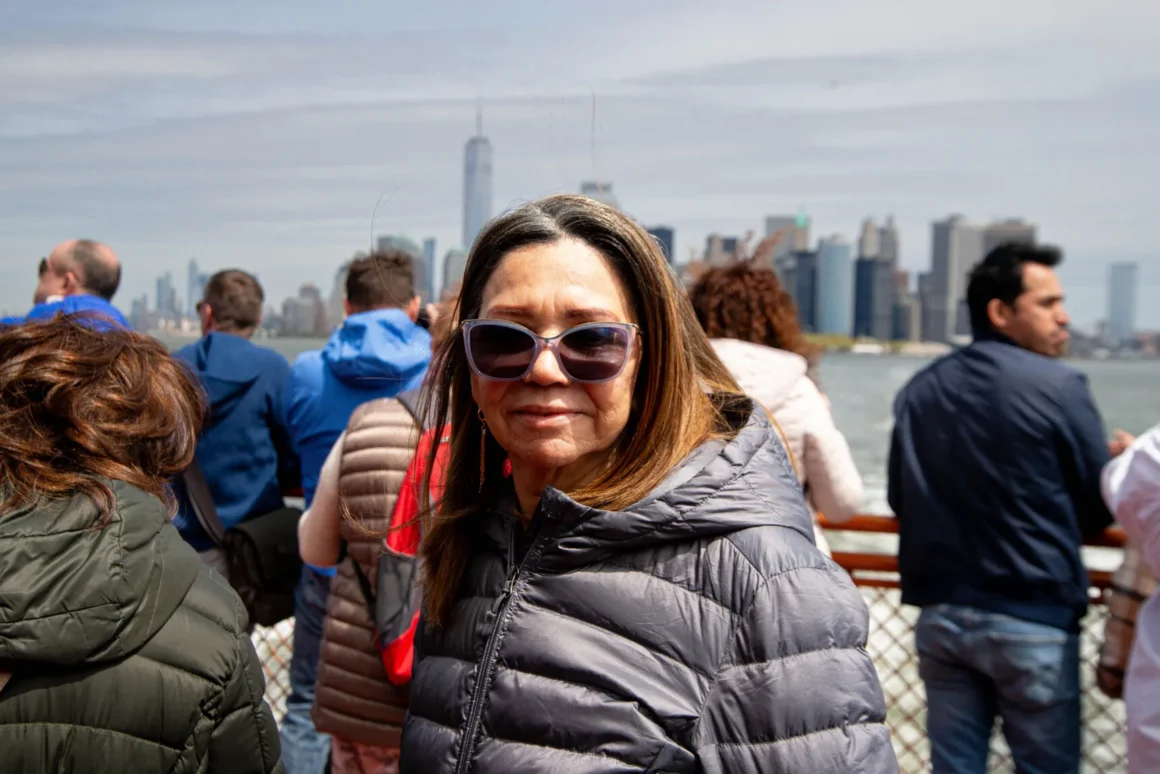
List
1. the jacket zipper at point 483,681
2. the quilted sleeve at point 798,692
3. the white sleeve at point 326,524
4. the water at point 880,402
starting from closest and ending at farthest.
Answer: the quilted sleeve at point 798,692
the jacket zipper at point 483,681
the white sleeve at point 326,524
the water at point 880,402

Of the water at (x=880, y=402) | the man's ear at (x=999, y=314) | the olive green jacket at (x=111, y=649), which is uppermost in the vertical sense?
the man's ear at (x=999, y=314)

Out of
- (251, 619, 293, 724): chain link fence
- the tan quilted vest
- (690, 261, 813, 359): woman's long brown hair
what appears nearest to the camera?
the tan quilted vest

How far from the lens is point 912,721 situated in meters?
5.04

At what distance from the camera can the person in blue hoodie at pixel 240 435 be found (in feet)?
15.1

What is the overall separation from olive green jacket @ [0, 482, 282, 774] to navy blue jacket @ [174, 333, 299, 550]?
2621 millimetres

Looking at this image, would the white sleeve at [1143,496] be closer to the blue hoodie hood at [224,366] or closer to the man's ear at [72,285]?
the blue hoodie hood at [224,366]

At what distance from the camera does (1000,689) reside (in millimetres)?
3828

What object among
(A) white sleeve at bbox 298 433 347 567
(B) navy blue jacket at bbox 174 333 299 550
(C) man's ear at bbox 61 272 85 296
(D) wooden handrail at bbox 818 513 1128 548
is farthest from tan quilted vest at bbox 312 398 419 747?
(C) man's ear at bbox 61 272 85 296

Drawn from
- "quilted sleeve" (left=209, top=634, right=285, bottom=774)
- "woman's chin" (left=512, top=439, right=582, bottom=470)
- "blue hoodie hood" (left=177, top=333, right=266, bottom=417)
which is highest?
"woman's chin" (left=512, top=439, right=582, bottom=470)

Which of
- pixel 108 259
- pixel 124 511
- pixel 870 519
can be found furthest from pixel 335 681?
pixel 108 259

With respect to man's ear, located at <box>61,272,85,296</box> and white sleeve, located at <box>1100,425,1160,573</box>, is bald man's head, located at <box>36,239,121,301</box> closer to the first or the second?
man's ear, located at <box>61,272,85,296</box>

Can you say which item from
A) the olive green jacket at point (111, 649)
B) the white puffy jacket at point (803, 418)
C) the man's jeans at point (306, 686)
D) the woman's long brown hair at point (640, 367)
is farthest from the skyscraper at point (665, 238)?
the man's jeans at point (306, 686)

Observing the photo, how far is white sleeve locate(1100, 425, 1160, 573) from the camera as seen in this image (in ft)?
9.77

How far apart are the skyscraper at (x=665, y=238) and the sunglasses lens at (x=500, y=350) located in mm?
286
